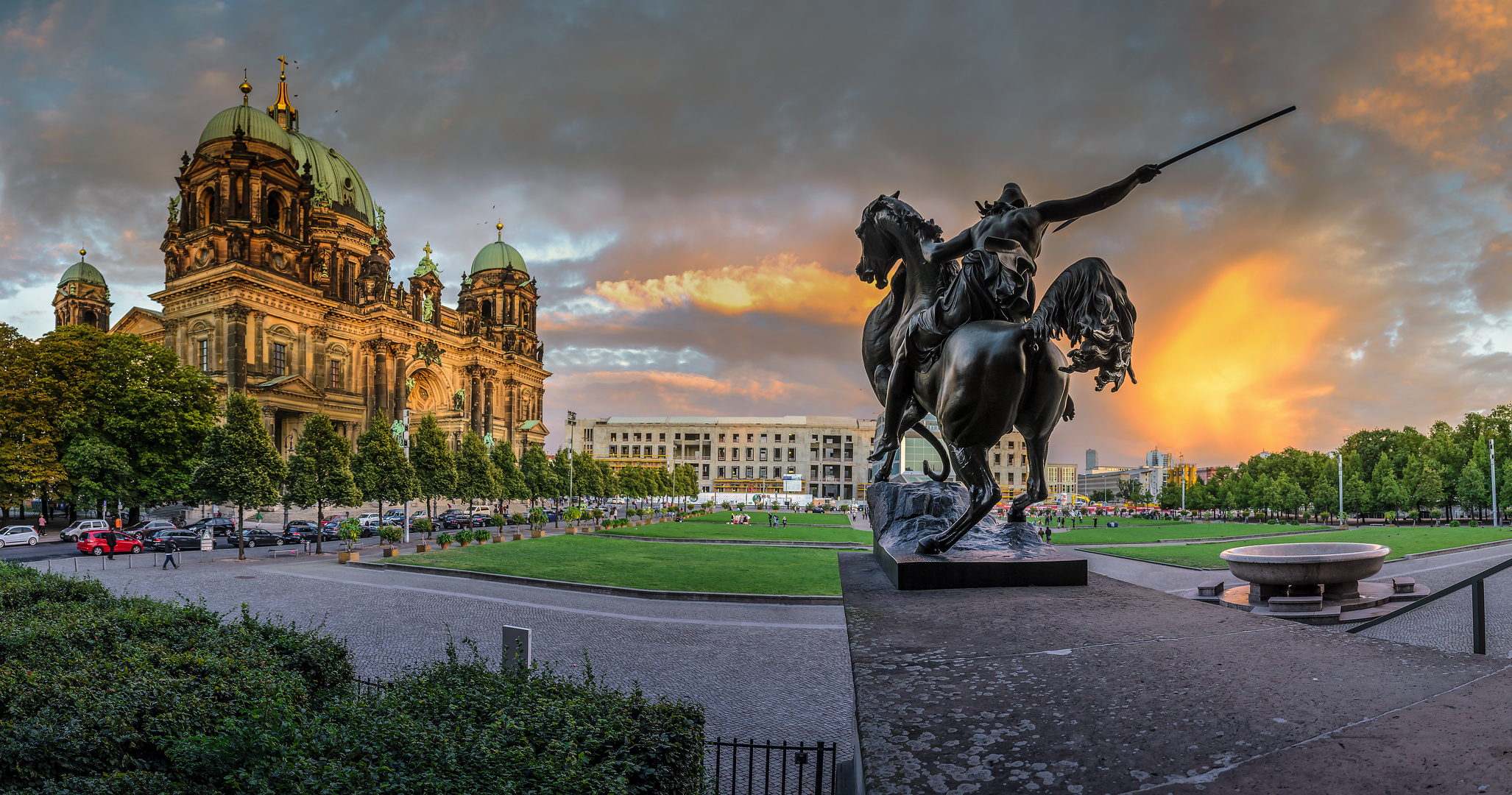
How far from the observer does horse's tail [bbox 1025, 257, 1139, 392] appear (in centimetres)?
480

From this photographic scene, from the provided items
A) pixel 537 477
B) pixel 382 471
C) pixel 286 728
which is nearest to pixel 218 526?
pixel 382 471

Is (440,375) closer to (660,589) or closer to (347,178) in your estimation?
(347,178)

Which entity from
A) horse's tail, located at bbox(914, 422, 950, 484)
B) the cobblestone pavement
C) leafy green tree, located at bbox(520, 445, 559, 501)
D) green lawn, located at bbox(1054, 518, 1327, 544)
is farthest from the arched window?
horse's tail, located at bbox(914, 422, 950, 484)

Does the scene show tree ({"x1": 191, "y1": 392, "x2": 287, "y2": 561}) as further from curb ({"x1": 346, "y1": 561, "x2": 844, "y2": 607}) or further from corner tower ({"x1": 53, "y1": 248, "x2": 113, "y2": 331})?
corner tower ({"x1": 53, "y1": 248, "x2": 113, "y2": 331})

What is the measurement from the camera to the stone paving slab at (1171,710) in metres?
1.94

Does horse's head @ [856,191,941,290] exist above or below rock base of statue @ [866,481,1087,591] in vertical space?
above

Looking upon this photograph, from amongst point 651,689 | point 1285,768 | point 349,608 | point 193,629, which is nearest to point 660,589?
point 349,608

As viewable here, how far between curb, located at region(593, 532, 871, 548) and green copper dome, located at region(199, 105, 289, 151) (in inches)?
A: 1977

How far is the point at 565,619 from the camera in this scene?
52.9 feet

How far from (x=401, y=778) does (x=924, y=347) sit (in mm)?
4748

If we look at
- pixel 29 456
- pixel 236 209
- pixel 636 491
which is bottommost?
pixel 636 491

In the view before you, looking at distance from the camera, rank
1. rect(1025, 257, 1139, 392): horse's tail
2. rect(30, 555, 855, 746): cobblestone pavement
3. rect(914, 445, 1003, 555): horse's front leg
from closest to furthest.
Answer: rect(1025, 257, 1139, 392): horse's tail, rect(914, 445, 1003, 555): horse's front leg, rect(30, 555, 855, 746): cobblestone pavement

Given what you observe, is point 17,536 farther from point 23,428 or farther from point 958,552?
point 958,552

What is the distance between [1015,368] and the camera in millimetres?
5219
